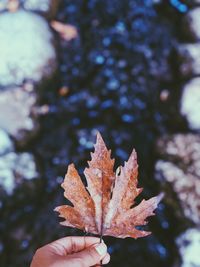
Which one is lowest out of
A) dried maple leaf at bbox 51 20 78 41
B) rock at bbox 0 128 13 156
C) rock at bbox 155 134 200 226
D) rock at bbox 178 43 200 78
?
rock at bbox 155 134 200 226

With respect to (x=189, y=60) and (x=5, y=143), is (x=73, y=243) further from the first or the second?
(x=189, y=60)

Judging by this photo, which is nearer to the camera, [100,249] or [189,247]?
[100,249]

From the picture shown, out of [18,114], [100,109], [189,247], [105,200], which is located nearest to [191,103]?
[100,109]

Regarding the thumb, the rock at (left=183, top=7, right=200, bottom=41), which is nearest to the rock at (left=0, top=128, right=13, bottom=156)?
the thumb

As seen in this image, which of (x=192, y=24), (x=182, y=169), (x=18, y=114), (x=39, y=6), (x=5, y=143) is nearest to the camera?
(x=182, y=169)

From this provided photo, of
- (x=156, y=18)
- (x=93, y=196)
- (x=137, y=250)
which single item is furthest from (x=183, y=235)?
(x=156, y=18)

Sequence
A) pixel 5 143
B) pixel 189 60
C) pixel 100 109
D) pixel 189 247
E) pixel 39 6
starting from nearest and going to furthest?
pixel 189 247 < pixel 5 143 < pixel 100 109 < pixel 189 60 < pixel 39 6

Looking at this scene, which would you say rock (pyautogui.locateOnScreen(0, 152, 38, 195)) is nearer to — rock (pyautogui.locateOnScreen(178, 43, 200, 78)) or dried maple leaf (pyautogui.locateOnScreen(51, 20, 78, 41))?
dried maple leaf (pyautogui.locateOnScreen(51, 20, 78, 41))
